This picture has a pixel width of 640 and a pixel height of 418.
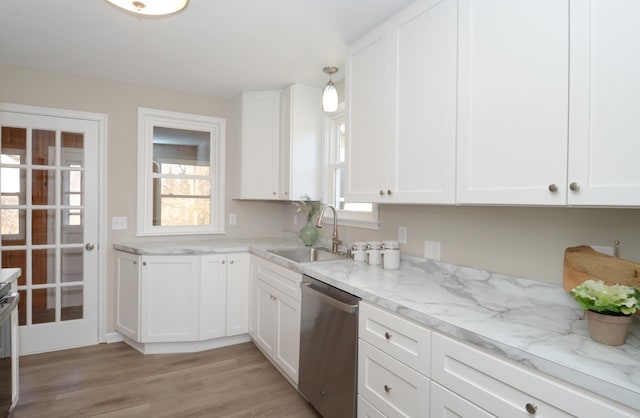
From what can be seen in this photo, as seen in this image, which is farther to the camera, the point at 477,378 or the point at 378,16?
the point at 378,16

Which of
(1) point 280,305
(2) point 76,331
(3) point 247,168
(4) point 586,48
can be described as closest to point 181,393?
(1) point 280,305

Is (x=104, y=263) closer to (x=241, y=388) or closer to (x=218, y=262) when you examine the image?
(x=218, y=262)

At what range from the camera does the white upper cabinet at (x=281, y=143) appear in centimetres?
318

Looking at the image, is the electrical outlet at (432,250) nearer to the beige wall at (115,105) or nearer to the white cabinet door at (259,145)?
the white cabinet door at (259,145)

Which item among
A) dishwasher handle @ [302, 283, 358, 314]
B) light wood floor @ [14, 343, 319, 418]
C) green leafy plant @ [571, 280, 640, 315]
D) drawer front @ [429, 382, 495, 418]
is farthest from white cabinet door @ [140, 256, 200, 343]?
green leafy plant @ [571, 280, 640, 315]

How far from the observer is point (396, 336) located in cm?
149

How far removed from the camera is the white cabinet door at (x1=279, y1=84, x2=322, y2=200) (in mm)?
3174

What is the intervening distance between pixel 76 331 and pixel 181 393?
1.41 metres

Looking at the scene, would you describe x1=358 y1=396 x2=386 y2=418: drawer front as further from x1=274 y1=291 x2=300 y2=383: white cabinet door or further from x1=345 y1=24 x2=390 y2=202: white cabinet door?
x1=345 y1=24 x2=390 y2=202: white cabinet door

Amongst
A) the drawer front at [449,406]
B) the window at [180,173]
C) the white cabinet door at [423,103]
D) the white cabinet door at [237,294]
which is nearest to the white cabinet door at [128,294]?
the window at [180,173]

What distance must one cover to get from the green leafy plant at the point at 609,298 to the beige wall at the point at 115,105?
3207 millimetres

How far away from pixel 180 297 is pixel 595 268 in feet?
9.22

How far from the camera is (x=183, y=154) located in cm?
356

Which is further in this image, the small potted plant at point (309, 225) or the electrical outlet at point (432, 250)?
the small potted plant at point (309, 225)
